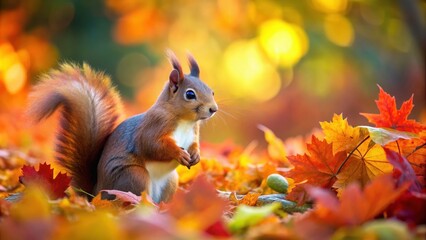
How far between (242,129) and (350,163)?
6.44m

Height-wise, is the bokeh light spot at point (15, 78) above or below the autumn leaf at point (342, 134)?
above

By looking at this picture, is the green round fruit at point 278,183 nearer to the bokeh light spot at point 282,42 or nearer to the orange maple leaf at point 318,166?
the orange maple leaf at point 318,166

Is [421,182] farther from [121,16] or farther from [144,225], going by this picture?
[121,16]

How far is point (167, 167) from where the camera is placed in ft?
7.01

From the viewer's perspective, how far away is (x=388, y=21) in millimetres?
6594

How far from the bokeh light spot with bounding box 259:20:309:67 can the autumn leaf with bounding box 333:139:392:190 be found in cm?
498

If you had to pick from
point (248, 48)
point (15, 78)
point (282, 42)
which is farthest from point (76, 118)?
point (248, 48)

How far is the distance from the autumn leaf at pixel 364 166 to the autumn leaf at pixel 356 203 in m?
0.43

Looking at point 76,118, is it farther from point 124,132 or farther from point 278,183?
point 278,183

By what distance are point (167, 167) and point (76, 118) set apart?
327 mm

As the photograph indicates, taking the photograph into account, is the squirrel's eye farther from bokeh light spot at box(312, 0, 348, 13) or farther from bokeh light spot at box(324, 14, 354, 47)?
bokeh light spot at box(324, 14, 354, 47)

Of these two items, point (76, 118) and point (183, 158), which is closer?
point (183, 158)

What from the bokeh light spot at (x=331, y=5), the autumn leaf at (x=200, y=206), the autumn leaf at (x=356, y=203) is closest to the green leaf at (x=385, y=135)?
the autumn leaf at (x=356, y=203)

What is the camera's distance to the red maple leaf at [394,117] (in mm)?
1626
